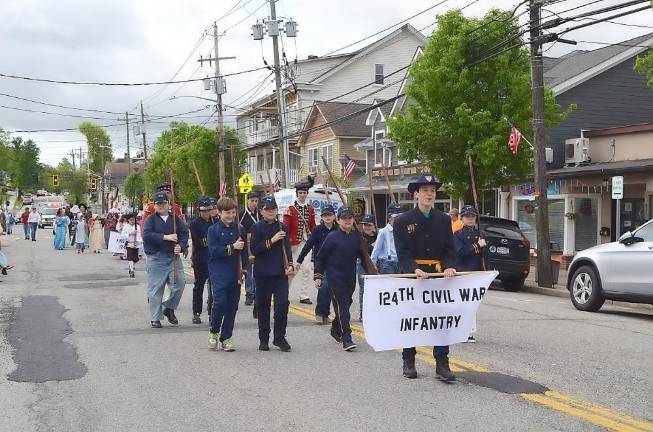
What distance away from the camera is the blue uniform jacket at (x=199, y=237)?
11.4 m

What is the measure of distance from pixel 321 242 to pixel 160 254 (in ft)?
7.29

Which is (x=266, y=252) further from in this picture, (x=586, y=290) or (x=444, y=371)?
(x=586, y=290)

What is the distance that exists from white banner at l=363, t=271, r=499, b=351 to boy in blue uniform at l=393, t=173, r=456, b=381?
5.6 inches

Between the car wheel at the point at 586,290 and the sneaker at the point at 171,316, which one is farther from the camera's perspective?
the car wheel at the point at 586,290

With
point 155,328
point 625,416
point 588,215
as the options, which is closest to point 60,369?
point 155,328

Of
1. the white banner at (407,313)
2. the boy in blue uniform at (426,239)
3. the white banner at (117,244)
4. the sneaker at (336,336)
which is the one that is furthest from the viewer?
the white banner at (117,244)

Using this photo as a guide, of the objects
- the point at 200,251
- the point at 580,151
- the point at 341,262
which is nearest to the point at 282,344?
the point at 341,262

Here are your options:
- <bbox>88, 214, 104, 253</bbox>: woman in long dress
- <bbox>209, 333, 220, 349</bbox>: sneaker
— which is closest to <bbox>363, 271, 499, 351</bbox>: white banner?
<bbox>209, 333, 220, 349</bbox>: sneaker

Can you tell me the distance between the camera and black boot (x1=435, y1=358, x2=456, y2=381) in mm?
7258

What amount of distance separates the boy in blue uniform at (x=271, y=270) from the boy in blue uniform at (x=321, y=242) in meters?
0.97

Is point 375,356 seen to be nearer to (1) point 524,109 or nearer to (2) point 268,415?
(2) point 268,415

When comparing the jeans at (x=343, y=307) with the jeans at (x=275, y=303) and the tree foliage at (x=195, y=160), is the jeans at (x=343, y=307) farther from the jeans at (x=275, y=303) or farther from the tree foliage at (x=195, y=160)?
the tree foliage at (x=195, y=160)

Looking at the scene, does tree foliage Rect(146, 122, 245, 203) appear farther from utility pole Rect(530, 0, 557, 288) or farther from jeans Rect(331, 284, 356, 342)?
jeans Rect(331, 284, 356, 342)

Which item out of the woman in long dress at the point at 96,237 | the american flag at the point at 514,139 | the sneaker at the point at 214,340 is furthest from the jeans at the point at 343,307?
the woman in long dress at the point at 96,237
